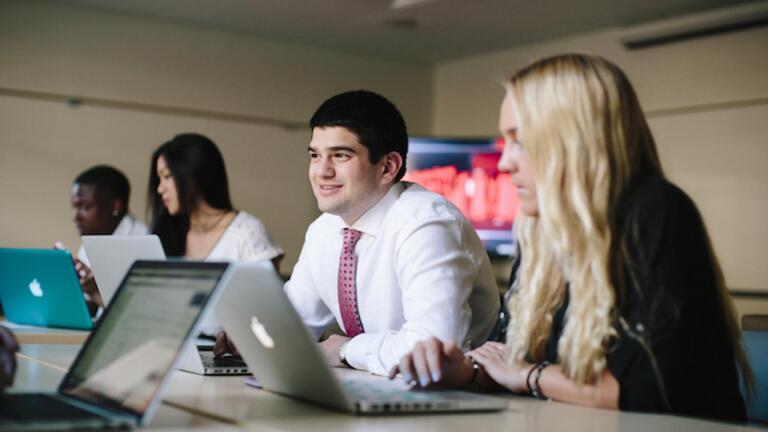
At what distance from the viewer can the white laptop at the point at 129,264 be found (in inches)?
73.0

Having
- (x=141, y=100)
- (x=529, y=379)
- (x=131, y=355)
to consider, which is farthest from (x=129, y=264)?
(x=141, y=100)

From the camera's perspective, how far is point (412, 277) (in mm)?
2131

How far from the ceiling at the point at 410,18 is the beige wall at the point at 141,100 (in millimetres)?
145

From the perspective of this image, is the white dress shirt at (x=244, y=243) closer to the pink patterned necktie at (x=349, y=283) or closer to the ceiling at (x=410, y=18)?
the pink patterned necktie at (x=349, y=283)

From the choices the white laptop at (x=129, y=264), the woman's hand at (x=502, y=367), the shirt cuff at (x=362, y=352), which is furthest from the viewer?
the shirt cuff at (x=362, y=352)

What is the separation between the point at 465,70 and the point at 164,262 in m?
5.62

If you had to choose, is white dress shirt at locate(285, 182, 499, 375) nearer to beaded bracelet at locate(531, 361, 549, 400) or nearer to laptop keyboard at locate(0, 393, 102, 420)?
beaded bracelet at locate(531, 361, 549, 400)

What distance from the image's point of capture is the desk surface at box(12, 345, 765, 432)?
1253 millimetres

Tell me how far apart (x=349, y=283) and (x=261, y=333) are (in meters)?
0.90

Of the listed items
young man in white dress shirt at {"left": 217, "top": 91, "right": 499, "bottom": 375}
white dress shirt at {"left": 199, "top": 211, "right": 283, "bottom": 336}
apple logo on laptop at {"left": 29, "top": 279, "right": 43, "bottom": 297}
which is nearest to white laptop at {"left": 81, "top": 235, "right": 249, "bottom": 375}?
young man in white dress shirt at {"left": 217, "top": 91, "right": 499, "bottom": 375}

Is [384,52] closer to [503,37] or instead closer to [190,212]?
[503,37]

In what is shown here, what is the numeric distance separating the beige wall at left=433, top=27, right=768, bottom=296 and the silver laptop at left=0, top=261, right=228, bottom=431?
4.40 meters

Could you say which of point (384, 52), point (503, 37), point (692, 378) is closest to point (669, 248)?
point (692, 378)

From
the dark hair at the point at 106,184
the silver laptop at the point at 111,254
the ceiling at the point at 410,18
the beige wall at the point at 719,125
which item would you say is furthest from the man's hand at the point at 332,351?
the beige wall at the point at 719,125
